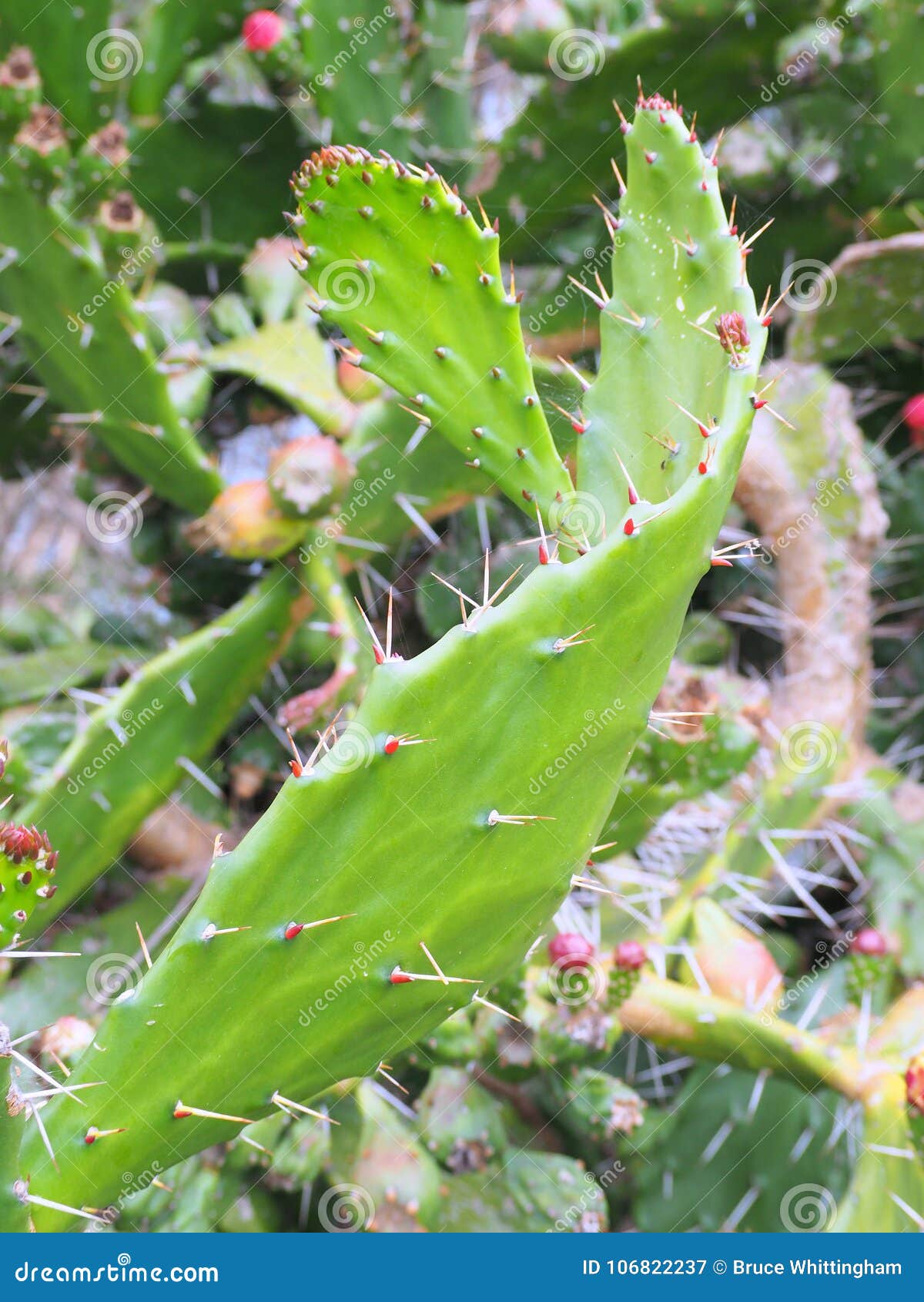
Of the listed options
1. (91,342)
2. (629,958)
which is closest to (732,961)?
(629,958)

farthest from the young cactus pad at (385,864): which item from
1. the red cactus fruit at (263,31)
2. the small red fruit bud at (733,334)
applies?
the red cactus fruit at (263,31)

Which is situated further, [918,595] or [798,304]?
[918,595]

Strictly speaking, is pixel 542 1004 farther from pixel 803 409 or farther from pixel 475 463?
pixel 803 409

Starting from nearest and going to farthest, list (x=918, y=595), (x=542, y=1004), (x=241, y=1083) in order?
(x=241, y=1083) < (x=542, y=1004) < (x=918, y=595)

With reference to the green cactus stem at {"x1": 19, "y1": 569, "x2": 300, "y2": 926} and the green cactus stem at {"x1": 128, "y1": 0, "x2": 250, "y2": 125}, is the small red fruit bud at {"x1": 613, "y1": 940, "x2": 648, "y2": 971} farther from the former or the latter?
the green cactus stem at {"x1": 128, "y1": 0, "x2": 250, "y2": 125}

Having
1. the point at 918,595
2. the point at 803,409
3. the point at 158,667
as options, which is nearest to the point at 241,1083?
the point at 158,667

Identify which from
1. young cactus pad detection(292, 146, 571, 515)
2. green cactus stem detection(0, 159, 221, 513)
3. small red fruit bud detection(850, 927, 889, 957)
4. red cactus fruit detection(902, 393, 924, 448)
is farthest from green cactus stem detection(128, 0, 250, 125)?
small red fruit bud detection(850, 927, 889, 957)
